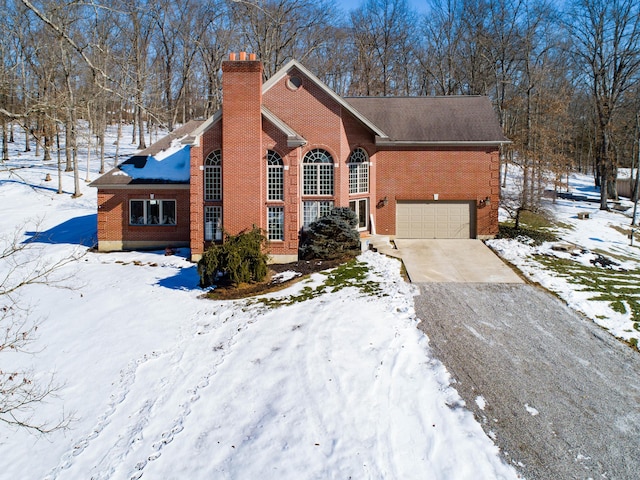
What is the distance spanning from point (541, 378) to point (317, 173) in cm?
1190

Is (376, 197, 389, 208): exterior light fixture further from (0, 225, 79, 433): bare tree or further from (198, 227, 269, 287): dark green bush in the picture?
(0, 225, 79, 433): bare tree

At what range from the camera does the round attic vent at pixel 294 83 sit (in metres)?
18.9

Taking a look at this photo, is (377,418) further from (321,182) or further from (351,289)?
(321,182)

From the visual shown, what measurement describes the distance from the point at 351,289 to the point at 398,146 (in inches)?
358

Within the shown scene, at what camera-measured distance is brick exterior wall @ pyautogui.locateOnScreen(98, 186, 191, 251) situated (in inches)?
826

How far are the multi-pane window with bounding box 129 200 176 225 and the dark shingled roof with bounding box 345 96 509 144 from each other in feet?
33.4

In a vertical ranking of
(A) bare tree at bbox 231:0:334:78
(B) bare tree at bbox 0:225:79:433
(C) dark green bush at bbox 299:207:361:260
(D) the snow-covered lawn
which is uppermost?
(A) bare tree at bbox 231:0:334:78

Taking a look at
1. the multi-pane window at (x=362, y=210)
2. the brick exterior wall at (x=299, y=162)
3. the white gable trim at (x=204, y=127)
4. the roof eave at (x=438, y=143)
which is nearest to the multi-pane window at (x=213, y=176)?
the brick exterior wall at (x=299, y=162)

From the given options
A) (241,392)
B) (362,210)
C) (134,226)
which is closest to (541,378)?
(241,392)

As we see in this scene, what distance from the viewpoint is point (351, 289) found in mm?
14727

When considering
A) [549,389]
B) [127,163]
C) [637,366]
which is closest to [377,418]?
[549,389]

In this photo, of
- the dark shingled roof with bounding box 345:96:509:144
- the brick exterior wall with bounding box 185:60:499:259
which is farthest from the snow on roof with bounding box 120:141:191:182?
the dark shingled roof with bounding box 345:96:509:144

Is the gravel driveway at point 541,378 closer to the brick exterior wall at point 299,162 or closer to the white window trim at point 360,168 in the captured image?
the brick exterior wall at point 299,162

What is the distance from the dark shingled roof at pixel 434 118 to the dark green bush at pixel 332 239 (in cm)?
518
